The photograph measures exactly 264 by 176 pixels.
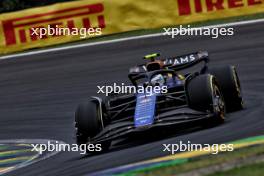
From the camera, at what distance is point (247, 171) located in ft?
24.6

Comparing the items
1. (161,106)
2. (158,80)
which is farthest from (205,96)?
(158,80)

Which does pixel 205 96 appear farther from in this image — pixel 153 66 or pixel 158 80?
pixel 153 66

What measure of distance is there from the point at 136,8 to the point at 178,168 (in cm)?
1342

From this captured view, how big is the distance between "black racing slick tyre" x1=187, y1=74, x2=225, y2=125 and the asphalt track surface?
8.2 inches

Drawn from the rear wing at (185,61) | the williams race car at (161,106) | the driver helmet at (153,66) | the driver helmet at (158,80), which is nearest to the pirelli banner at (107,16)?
the rear wing at (185,61)

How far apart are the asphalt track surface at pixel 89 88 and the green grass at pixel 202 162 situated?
3.30ft

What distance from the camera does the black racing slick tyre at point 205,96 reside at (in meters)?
10.8

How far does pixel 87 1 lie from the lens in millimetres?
21562

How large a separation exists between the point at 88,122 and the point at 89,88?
18.3ft

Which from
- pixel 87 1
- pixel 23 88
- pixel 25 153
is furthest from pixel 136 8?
pixel 25 153

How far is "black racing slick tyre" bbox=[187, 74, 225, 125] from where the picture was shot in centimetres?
1084

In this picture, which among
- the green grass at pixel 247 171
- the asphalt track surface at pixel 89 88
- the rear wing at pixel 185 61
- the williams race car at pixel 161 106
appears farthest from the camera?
the rear wing at pixel 185 61

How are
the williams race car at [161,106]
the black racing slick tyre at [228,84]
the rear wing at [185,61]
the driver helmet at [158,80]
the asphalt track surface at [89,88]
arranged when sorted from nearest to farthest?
1. the asphalt track surface at [89,88]
2. the williams race car at [161,106]
3. the driver helmet at [158,80]
4. the black racing slick tyre at [228,84]
5. the rear wing at [185,61]

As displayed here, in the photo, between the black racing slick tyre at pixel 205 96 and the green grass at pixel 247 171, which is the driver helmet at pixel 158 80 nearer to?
the black racing slick tyre at pixel 205 96
